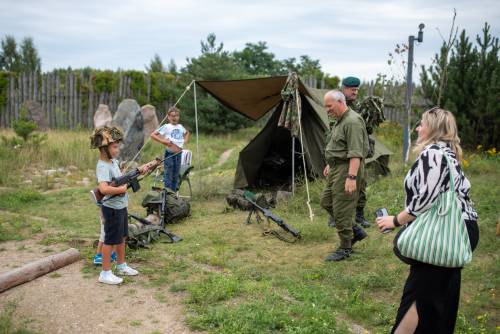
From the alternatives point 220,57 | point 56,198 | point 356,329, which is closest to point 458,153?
point 356,329

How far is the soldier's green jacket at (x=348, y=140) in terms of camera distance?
4.74m

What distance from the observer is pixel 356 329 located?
3.57 metres

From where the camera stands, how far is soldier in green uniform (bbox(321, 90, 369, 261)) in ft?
15.5

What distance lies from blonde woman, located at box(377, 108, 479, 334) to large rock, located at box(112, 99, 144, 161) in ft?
33.2

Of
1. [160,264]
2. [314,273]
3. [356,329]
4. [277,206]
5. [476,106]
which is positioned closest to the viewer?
[356,329]

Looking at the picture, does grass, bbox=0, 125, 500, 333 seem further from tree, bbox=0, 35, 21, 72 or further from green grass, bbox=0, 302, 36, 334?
tree, bbox=0, 35, 21, 72

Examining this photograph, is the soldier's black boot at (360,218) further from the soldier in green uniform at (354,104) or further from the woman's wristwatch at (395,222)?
the woman's wristwatch at (395,222)

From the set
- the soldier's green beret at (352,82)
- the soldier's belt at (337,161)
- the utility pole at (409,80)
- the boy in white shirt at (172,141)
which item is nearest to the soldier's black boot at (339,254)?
the soldier's belt at (337,161)

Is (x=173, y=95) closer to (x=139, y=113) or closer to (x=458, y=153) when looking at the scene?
(x=139, y=113)

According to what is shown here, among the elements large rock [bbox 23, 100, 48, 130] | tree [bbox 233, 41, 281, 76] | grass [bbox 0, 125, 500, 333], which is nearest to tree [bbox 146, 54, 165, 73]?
tree [bbox 233, 41, 281, 76]

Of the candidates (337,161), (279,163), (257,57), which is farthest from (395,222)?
(257,57)

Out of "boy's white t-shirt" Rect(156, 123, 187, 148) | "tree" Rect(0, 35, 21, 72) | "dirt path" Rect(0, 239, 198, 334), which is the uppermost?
"tree" Rect(0, 35, 21, 72)

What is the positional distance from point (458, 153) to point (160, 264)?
3.29 meters

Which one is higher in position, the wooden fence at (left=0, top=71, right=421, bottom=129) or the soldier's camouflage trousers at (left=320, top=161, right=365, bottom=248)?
the wooden fence at (left=0, top=71, right=421, bottom=129)
